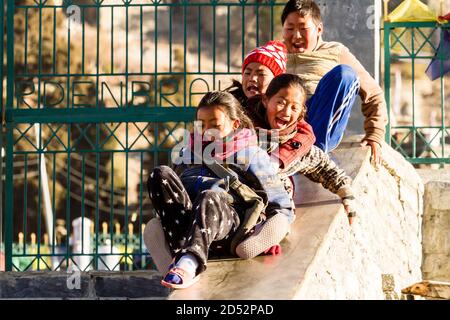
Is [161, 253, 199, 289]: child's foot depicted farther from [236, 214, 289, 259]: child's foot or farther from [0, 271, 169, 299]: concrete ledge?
[0, 271, 169, 299]: concrete ledge

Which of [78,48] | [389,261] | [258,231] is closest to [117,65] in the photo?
[78,48]

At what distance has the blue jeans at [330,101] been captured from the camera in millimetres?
7668

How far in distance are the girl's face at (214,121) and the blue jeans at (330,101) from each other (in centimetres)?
145

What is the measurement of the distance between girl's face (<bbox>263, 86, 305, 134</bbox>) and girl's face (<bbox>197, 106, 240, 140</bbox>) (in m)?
0.44

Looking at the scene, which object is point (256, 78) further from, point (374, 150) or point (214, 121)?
point (374, 150)

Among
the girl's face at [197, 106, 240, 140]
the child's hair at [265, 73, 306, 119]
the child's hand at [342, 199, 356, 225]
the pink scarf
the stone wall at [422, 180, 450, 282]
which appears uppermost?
the child's hair at [265, 73, 306, 119]

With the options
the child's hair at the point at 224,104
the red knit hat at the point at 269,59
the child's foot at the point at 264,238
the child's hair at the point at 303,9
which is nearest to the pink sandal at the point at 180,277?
the child's foot at the point at 264,238

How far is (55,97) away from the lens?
22953 mm

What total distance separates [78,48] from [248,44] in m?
3.21

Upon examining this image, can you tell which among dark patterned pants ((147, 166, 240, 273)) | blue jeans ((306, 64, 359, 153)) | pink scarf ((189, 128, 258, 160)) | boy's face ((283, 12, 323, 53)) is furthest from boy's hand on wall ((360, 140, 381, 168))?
dark patterned pants ((147, 166, 240, 273))

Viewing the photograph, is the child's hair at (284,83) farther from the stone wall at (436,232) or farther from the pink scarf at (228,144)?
the stone wall at (436,232)

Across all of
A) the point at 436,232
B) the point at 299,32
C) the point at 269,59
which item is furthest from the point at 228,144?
the point at 436,232

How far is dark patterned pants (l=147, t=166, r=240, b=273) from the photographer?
19.1 feet

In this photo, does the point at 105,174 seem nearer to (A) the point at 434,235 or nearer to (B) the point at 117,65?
(B) the point at 117,65
